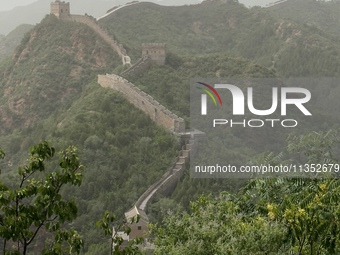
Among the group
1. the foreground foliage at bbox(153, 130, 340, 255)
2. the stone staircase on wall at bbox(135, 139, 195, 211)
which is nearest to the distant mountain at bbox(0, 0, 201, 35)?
the stone staircase on wall at bbox(135, 139, 195, 211)

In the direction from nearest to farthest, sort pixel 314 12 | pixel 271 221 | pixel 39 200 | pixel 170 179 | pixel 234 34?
pixel 39 200 → pixel 271 221 → pixel 170 179 → pixel 234 34 → pixel 314 12

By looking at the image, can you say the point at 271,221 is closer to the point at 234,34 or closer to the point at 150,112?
the point at 150,112

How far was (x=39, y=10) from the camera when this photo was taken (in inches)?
5586

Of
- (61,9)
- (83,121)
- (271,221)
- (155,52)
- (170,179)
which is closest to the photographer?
(271,221)

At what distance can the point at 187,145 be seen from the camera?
3744 centimetres

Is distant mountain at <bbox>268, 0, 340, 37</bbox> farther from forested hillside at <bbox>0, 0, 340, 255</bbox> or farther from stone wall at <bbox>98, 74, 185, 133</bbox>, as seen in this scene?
stone wall at <bbox>98, 74, 185, 133</bbox>

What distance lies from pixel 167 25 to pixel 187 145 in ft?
112

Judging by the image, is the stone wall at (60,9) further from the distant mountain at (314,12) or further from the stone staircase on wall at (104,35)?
the distant mountain at (314,12)

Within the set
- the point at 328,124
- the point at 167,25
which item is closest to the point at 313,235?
the point at 328,124

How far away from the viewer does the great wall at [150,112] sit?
33925 mm

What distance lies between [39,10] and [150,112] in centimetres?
10575

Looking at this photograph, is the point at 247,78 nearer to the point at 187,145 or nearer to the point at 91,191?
the point at 187,145

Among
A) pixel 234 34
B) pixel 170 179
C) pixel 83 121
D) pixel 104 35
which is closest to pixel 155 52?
pixel 104 35

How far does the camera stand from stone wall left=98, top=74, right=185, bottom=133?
38500 mm
